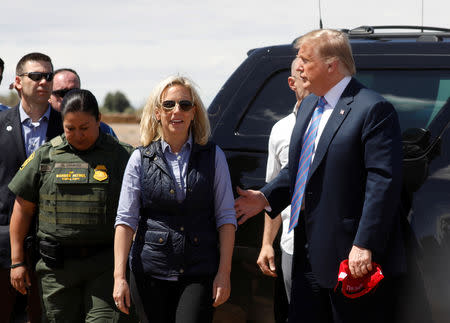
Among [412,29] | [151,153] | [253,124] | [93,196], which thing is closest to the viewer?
[151,153]

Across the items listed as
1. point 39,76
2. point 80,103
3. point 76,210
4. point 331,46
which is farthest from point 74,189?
point 331,46

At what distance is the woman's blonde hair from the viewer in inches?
124

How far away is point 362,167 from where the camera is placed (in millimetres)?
2994

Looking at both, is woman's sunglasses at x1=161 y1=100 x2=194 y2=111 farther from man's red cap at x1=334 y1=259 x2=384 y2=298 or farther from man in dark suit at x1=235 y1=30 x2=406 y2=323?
man's red cap at x1=334 y1=259 x2=384 y2=298

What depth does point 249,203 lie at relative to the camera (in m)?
3.37

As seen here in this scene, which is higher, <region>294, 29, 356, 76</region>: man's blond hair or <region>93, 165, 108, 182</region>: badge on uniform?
<region>294, 29, 356, 76</region>: man's blond hair

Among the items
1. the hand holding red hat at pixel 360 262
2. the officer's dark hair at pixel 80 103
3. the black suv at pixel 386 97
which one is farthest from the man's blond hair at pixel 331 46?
the officer's dark hair at pixel 80 103

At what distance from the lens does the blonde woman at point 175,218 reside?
3.06 m

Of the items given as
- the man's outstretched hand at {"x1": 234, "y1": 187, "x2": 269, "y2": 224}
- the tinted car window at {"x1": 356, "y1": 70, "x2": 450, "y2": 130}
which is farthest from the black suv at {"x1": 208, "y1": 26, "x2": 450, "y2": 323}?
the man's outstretched hand at {"x1": 234, "y1": 187, "x2": 269, "y2": 224}

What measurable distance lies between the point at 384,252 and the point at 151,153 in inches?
44.0

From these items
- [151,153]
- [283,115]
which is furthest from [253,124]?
[151,153]

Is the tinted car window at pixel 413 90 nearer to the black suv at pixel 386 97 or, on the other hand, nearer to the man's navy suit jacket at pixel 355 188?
the black suv at pixel 386 97

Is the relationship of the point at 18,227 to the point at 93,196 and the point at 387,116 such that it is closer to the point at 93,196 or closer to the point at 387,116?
the point at 93,196

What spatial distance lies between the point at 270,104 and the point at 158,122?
83cm
